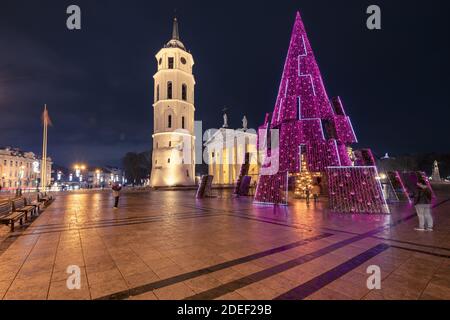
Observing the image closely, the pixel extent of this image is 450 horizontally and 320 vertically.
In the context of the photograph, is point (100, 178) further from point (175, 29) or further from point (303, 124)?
point (303, 124)

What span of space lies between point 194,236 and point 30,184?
10262cm

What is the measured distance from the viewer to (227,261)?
5.18 m

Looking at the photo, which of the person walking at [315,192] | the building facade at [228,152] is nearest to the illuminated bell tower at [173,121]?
the building facade at [228,152]

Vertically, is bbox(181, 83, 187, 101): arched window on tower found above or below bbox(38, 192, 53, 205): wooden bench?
above

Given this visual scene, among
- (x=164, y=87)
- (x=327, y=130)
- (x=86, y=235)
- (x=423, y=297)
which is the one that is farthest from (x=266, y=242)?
(x=164, y=87)

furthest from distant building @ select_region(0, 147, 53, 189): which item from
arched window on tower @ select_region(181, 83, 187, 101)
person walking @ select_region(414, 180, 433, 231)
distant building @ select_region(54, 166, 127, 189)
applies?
person walking @ select_region(414, 180, 433, 231)

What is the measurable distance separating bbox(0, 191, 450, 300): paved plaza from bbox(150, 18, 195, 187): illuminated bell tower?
3318cm

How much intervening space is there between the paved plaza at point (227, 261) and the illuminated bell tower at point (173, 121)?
1306 inches

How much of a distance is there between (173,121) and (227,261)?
3990 cm

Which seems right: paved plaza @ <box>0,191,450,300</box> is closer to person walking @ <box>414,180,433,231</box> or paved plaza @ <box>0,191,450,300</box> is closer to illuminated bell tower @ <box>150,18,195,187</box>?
person walking @ <box>414,180,433,231</box>

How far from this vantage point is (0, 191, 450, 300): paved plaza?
3.81 metres

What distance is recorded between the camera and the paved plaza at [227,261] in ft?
12.5

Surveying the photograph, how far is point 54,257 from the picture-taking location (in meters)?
5.58

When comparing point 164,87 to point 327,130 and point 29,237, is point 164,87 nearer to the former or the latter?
point 327,130
